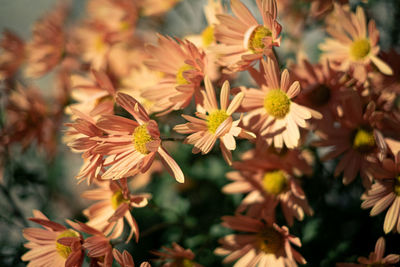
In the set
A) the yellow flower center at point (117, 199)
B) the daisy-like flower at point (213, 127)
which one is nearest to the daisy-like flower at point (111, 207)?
the yellow flower center at point (117, 199)

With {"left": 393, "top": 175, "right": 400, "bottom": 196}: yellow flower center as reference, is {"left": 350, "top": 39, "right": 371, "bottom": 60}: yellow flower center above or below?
above

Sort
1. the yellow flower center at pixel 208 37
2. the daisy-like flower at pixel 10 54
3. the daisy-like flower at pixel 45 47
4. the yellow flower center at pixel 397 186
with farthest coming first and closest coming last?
the daisy-like flower at pixel 10 54
the daisy-like flower at pixel 45 47
the yellow flower center at pixel 208 37
the yellow flower center at pixel 397 186

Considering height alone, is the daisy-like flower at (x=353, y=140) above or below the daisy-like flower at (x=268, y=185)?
above

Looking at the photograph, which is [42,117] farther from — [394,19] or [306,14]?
[394,19]

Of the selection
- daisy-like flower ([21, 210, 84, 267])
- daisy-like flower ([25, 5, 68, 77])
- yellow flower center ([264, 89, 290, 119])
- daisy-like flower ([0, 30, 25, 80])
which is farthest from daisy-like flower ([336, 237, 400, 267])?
daisy-like flower ([0, 30, 25, 80])

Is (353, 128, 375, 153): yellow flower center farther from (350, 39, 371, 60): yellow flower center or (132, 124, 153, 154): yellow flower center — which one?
(132, 124, 153, 154): yellow flower center

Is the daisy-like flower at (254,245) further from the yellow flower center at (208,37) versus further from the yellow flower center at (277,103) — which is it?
the yellow flower center at (208,37)

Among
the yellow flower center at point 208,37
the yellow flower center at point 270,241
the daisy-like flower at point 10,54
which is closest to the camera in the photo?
the yellow flower center at point 270,241
